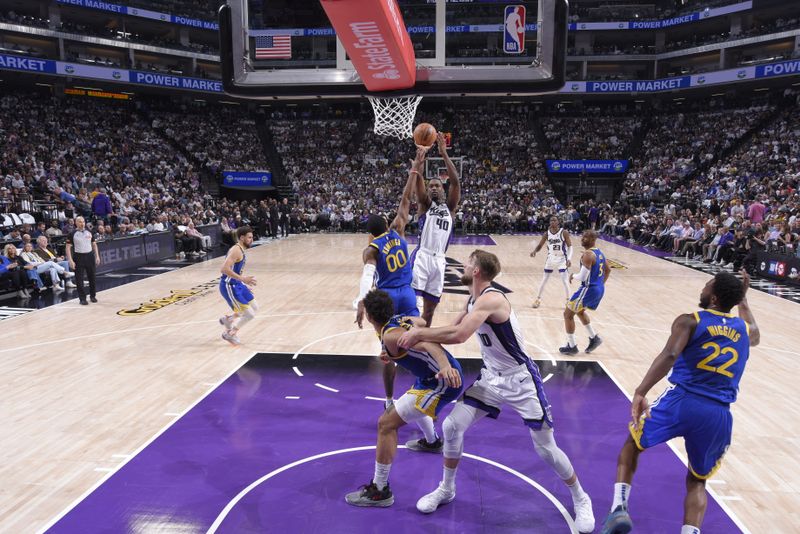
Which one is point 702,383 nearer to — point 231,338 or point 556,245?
point 231,338

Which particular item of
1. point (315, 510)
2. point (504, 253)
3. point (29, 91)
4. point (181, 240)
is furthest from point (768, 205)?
point (29, 91)

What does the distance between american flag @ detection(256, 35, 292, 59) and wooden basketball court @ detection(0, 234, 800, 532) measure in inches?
164

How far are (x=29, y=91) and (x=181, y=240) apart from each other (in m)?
21.5

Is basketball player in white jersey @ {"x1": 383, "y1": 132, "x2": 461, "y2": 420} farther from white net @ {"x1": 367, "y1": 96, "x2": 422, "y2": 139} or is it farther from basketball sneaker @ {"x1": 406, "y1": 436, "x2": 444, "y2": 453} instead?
white net @ {"x1": 367, "y1": 96, "x2": 422, "y2": 139}

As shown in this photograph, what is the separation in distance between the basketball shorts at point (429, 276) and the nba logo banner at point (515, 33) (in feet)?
13.5

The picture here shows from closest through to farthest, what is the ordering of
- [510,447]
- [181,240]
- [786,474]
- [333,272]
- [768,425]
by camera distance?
1. [786,474]
2. [510,447]
3. [768,425]
4. [333,272]
5. [181,240]

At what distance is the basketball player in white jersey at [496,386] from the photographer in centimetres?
362

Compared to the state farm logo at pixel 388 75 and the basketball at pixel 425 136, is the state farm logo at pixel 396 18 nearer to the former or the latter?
the state farm logo at pixel 388 75

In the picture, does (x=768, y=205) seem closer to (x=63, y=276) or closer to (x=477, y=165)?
(x=477, y=165)

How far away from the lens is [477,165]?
106 feet

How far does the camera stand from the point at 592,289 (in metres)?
7.38

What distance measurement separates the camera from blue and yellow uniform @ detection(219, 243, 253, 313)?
7.70m

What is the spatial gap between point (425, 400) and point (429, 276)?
2602mm

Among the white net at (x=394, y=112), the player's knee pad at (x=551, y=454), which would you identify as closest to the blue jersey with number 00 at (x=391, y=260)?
the player's knee pad at (x=551, y=454)
